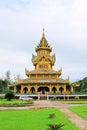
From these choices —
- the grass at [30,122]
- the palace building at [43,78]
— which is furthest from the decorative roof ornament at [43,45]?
the grass at [30,122]

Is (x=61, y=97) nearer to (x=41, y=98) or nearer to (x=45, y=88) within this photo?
(x=41, y=98)

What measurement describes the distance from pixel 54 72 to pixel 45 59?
645 centimetres

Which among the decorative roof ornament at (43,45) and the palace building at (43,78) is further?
the decorative roof ornament at (43,45)

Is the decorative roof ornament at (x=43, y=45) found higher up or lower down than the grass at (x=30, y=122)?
higher up

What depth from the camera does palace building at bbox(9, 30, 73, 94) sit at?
248ft

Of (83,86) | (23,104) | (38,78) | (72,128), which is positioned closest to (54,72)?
(38,78)

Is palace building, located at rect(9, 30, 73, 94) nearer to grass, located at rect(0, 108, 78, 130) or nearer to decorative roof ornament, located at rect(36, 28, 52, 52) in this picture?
decorative roof ornament, located at rect(36, 28, 52, 52)

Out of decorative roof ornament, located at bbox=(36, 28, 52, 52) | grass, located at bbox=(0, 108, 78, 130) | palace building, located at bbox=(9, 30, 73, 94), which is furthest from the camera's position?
decorative roof ornament, located at bbox=(36, 28, 52, 52)

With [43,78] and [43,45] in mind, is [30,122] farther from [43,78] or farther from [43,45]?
[43,45]

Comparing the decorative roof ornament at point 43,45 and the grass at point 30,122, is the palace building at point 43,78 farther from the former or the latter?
the grass at point 30,122

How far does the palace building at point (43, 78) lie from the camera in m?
75.7

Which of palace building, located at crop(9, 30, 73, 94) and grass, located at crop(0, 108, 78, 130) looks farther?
palace building, located at crop(9, 30, 73, 94)

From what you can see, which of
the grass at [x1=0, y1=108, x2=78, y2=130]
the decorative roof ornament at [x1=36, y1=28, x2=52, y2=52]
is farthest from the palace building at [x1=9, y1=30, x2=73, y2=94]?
the grass at [x1=0, y1=108, x2=78, y2=130]

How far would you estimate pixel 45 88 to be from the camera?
259 ft
